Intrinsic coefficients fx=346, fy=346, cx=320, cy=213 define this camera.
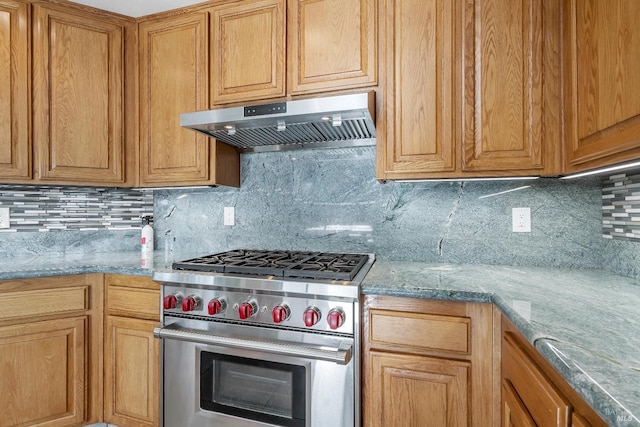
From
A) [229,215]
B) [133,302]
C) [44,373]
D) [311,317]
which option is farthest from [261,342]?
[44,373]

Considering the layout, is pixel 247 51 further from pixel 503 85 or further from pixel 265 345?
pixel 265 345

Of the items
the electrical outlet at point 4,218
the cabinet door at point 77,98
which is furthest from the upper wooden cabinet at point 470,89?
the electrical outlet at point 4,218

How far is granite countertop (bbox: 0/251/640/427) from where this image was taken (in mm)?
573

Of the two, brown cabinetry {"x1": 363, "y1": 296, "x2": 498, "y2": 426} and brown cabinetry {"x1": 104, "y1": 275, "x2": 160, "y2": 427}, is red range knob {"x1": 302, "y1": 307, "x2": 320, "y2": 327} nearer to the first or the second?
brown cabinetry {"x1": 363, "y1": 296, "x2": 498, "y2": 426}

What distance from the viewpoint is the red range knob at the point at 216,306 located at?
1.46 metres

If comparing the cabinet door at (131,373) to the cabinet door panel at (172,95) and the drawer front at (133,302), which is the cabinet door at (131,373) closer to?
the drawer front at (133,302)

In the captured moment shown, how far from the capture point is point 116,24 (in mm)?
2027

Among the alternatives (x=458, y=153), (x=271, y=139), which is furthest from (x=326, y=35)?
(x=458, y=153)

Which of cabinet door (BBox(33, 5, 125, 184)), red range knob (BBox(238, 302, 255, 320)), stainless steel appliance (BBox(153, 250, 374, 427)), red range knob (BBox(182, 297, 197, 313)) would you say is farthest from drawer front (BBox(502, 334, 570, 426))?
cabinet door (BBox(33, 5, 125, 184))

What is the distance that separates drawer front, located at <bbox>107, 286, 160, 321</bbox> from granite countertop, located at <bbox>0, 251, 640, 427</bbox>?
102 millimetres

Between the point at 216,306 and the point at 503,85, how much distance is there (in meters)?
1.53

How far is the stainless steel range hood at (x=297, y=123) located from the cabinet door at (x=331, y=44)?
0.19 metres

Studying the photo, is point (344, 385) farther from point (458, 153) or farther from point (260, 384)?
point (458, 153)

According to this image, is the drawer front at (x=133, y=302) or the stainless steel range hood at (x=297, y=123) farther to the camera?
the drawer front at (x=133, y=302)
